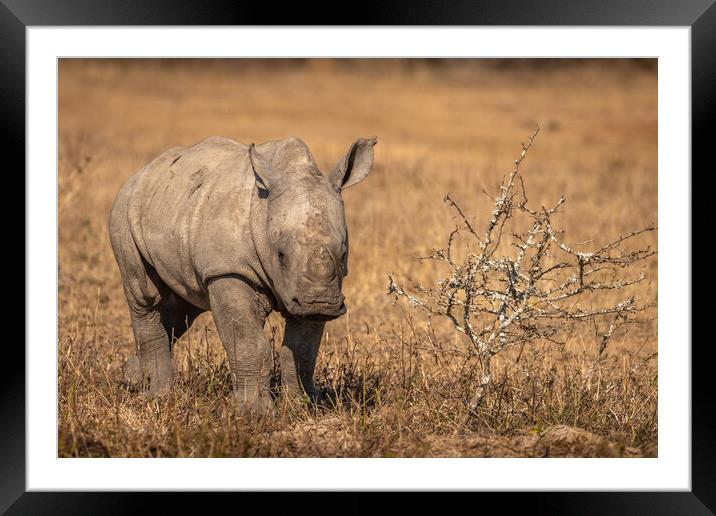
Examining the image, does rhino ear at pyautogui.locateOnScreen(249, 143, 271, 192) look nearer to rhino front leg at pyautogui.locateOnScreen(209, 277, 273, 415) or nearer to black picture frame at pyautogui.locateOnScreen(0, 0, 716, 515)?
rhino front leg at pyautogui.locateOnScreen(209, 277, 273, 415)

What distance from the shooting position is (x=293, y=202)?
7.25 m

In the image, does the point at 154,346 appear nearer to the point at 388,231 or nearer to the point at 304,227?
the point at 304,227

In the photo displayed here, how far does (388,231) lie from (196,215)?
652cm

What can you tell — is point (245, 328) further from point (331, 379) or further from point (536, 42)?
point (536, 42)

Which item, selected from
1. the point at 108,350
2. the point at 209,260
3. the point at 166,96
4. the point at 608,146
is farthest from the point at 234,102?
the point at 209,260

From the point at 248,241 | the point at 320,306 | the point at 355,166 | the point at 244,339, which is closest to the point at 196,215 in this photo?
the point at 248,241

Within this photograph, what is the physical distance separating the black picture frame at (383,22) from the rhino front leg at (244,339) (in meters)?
1.54

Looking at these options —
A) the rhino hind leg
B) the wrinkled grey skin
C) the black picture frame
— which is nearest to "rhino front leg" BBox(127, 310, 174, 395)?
the rhino hind leg

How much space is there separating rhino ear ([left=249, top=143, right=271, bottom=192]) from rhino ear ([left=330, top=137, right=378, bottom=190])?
403mm

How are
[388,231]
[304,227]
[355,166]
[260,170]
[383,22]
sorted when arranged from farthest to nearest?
[388,231]
[355,166]
[260,170]
[304,227]
[383,22]

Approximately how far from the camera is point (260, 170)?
24.4ft

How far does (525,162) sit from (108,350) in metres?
11.6

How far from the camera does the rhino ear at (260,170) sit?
7406 millimetres

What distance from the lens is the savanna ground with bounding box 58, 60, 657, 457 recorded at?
7.55m
